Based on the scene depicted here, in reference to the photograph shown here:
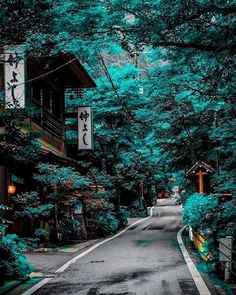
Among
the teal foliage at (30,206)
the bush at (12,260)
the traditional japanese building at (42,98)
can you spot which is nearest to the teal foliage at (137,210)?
the traditional japanese building at (42,98)

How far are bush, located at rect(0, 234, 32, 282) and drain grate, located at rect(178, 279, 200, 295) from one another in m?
3.81

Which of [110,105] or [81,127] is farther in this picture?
[110,105]

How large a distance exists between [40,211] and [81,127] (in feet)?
26.2

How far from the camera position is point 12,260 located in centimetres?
1122

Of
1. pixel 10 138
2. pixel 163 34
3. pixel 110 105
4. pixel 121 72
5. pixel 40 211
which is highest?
pixel 121 72

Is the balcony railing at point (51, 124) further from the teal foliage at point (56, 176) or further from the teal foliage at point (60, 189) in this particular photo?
the teal foliage at point (56, 176)

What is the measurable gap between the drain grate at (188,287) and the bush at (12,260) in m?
3.81

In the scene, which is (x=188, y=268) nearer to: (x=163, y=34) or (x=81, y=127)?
(x=163, y=34)

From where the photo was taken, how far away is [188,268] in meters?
12.8

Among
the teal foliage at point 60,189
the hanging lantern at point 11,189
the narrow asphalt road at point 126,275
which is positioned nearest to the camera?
the narrow asphalt road at point 126,275

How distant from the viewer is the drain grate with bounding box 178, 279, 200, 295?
30.6 ft

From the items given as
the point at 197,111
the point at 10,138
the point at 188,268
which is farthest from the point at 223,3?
the point at 197,111

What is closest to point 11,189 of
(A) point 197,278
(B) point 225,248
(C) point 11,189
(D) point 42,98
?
(C) point 11,189

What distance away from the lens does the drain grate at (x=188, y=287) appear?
9.32 metres
